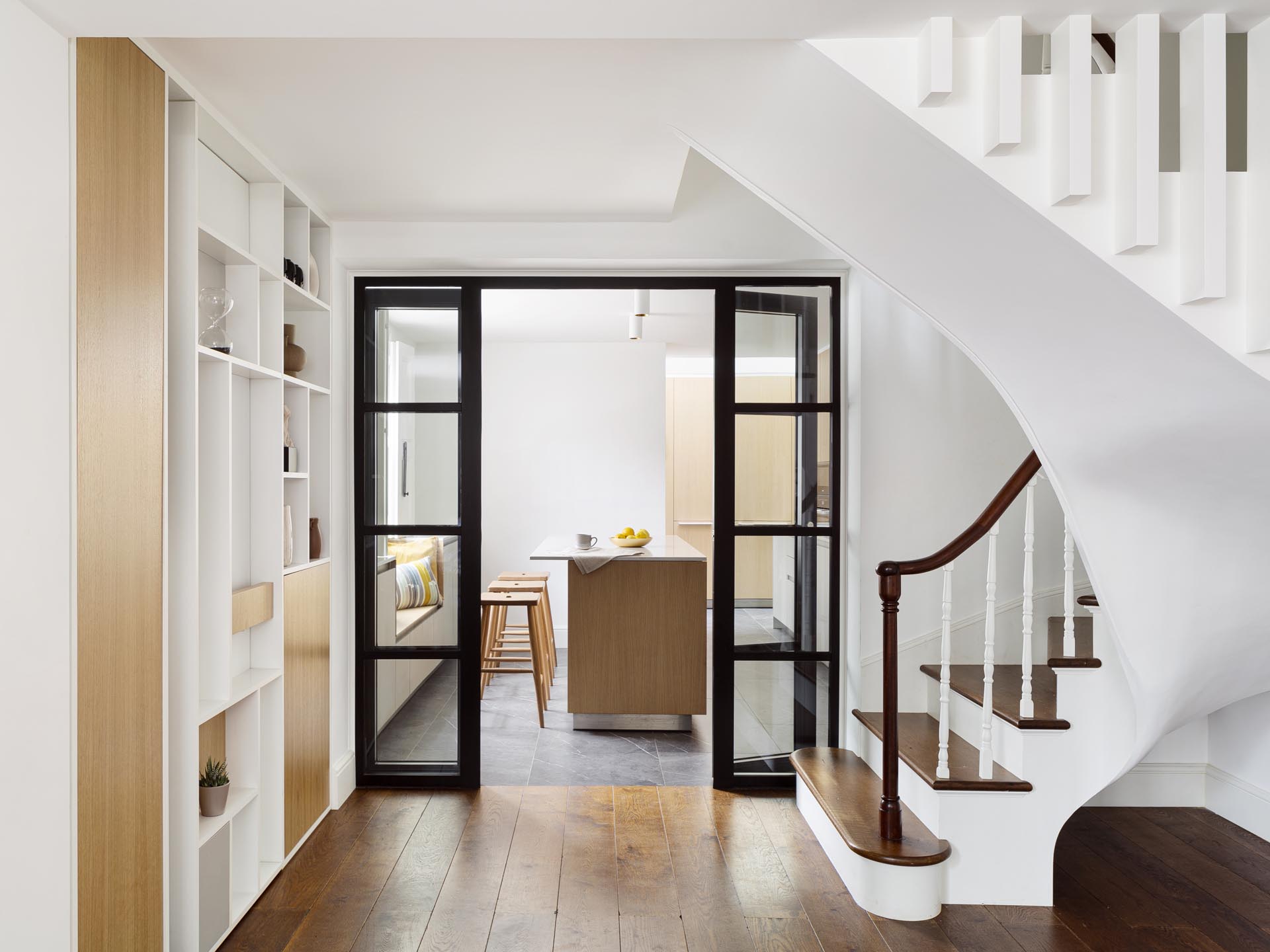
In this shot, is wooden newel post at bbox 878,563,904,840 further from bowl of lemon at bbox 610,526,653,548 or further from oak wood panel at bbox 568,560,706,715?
bowl of lemon at bbox 610,526,653,548

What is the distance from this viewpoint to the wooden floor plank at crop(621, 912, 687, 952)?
8.09ft

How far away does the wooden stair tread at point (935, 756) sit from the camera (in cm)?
270

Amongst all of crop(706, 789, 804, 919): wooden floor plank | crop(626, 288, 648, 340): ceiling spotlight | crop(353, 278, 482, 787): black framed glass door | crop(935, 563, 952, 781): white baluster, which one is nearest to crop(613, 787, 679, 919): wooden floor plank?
crop(706, 789, 804, 919): wooden floor plank

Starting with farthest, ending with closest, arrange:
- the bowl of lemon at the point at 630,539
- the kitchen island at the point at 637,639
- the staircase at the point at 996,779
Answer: the bowl of lemon at the point at 630,539 → the kitchen island at the point at 637,639 → the staircase at the point at 996,779

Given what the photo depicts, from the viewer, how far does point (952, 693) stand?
3.30m

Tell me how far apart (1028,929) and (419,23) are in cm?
293

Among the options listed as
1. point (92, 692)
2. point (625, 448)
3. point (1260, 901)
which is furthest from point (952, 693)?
point (625, 448)

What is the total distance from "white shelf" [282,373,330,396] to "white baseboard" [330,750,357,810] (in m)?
1.57

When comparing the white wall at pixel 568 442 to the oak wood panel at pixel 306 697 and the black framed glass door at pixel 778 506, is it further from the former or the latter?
the oak wood panel at pixel 306 697

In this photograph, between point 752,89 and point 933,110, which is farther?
point 752,89

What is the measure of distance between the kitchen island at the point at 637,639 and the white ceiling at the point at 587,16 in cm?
326

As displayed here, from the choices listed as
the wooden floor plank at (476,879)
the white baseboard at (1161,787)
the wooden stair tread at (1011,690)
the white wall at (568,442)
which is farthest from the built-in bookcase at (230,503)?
the white wall at (568,442)
